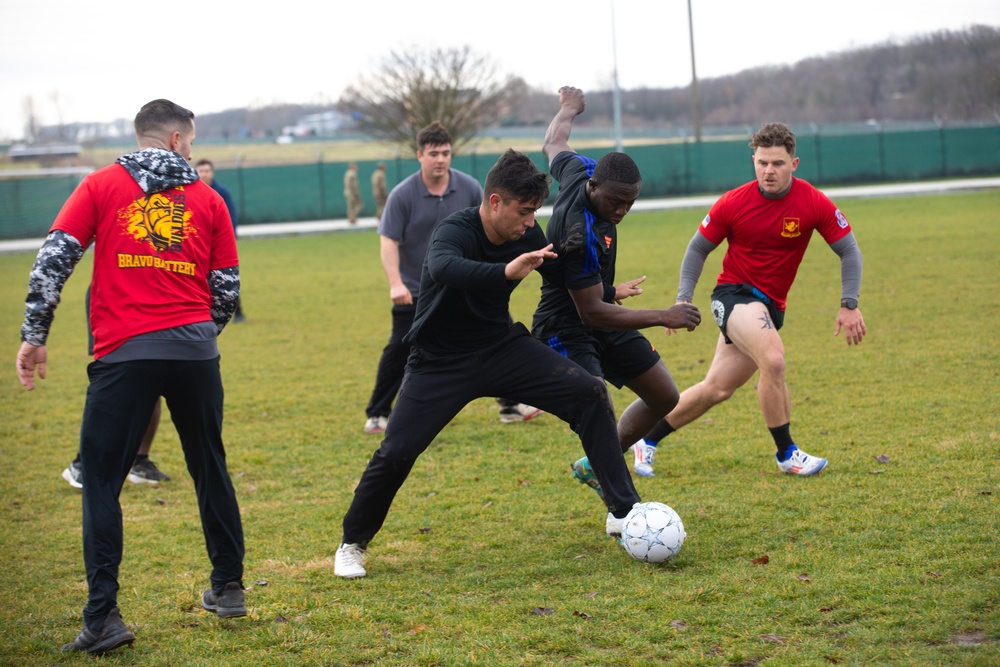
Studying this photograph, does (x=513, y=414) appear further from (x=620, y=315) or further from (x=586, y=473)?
(x=620, y=315)

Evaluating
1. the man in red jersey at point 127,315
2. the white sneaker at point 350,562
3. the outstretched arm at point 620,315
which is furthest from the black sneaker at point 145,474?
the outstretched arm at point 620,315

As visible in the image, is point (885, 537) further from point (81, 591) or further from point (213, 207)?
point (81, 591)

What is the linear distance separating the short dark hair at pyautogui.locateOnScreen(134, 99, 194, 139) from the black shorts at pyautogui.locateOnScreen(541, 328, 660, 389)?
2.25 metres

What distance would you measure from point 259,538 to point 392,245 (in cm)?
298

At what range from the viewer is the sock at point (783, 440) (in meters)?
6.27

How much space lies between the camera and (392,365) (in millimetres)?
8133

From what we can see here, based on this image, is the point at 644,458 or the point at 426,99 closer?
the point at 644,458

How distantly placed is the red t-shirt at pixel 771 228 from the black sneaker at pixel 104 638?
158 inches

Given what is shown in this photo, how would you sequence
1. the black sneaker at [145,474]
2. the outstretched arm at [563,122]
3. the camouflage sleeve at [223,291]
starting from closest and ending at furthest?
the camouflage sleeve at [223,291] < the outstretched arm at [563,122] < the black sneaker at [145,474]

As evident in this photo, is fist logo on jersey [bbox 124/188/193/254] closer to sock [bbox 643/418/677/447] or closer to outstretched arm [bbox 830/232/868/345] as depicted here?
sock [bbox 643/418/677/447]

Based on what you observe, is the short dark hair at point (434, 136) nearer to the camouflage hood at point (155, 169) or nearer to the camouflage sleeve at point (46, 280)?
the camouflage hood at point (155, 169)

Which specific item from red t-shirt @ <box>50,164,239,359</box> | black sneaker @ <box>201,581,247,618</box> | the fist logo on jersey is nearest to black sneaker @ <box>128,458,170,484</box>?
black sneaker @ <box>201,581,247,618</box>

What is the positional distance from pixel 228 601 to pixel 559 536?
184cm

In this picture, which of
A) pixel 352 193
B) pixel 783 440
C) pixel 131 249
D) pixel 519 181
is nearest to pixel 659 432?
pixel 783 440
